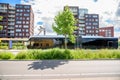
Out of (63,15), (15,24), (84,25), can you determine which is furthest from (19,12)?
(63,15)

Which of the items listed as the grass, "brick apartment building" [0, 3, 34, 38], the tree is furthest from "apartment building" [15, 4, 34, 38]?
the grass

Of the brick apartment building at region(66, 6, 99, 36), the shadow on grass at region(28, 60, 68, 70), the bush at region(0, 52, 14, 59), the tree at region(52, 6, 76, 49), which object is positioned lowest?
the shadow on grass at region(28, 60, 68, 70)

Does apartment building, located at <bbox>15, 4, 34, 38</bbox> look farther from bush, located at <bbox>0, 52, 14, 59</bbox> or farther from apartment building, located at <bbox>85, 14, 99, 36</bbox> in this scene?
bush, located at <bbox>0, 52, 14, 59</bbox>

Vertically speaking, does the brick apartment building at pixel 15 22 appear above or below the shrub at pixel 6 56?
above

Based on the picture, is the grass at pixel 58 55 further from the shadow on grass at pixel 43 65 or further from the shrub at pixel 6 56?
the shadow on grass at pixel 43 65

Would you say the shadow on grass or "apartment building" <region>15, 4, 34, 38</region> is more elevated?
"apartment building" <region>15, 4, 34, 38</region>

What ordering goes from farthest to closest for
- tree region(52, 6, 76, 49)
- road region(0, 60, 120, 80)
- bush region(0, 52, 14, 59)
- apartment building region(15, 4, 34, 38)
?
Result: apartment building region(15, 4, 34, 38) < tree region(52, 6, 76, 49) < bush region(0, 52, 14, 59) < road region(0, 60, 120, 80)

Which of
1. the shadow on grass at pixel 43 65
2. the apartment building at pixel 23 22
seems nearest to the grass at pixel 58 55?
the shadow on grass at pixel 43 65

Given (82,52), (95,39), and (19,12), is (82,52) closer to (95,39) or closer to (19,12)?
(95,39)

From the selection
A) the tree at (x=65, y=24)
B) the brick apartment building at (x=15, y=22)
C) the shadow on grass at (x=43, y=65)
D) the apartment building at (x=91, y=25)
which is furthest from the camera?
the apartment building at (x=91, y=25)

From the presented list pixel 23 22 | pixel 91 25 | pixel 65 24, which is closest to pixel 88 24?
pixel 91 25

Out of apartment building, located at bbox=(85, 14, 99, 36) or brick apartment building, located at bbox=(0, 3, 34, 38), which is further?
apartment building, located at bbox=(85, 14, 99, 36)

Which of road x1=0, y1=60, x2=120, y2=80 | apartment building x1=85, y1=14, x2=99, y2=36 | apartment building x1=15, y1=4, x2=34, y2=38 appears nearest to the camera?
road x1=0, y1=60, x2=120, y2=80

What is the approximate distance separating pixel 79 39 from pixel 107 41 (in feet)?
9.58
